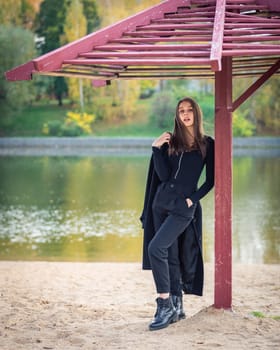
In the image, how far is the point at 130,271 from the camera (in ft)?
25.7

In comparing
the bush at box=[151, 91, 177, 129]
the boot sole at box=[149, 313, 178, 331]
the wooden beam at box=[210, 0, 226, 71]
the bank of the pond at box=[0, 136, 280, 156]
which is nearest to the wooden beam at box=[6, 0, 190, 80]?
the wooden beam at box=[210, 0, 226, 71]

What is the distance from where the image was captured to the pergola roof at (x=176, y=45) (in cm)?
→ 439

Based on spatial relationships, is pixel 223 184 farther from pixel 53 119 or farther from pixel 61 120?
pixel 61 120

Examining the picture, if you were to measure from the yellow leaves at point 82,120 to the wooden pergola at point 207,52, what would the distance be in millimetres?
26843

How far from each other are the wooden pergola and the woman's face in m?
0.23

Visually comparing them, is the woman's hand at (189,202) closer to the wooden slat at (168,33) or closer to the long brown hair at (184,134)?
the long brown hair at (184,134)

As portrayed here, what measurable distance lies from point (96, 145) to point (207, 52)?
26.3 metres

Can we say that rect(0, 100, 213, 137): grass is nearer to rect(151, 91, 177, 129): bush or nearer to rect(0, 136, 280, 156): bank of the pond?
rect(151, 91, 177, 129): bush

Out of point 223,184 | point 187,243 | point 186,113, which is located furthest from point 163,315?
point 186,113

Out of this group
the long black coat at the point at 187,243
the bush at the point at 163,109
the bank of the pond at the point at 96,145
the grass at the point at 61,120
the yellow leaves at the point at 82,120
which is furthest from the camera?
the yellow leaves at the point at 82,120

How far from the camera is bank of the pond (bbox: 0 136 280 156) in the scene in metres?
29.1

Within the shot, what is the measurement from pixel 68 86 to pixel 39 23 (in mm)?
3734

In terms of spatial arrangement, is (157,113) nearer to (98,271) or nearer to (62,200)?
(62,200)

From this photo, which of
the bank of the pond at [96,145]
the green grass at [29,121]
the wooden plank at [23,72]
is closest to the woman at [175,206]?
the wooden plank at [23,72]
